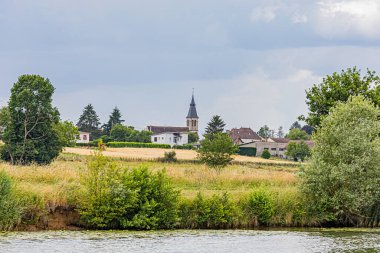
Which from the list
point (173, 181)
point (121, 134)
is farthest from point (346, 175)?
point (121, 134)

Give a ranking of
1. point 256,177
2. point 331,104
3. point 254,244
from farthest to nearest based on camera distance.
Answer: point 331,104
point 256,177
point 254,244

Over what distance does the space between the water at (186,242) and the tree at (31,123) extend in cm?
4060

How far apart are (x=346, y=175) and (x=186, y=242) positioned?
43.5 ft

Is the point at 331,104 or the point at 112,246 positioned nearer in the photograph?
the point at 112,246

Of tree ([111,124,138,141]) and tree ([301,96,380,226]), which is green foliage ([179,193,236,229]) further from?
tree ([111,124,138,141])

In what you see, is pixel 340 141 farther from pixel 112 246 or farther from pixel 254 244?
pixel 112 246

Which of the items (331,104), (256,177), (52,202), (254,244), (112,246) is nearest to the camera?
(112,246)

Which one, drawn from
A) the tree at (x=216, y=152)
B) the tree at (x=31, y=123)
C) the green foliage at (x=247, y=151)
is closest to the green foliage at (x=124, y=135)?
the green foliage at (x=247, y=151)

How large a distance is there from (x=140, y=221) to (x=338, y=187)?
13454 millimetres

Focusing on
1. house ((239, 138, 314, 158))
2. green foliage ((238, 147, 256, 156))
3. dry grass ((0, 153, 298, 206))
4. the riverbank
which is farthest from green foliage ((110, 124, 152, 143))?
the riverbank

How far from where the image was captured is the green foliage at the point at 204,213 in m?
36.3

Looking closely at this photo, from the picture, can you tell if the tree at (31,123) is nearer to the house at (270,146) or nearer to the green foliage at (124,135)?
the house at (270,146)

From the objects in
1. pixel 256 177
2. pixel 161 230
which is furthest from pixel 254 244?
pixel 256 177

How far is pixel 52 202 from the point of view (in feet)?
111
